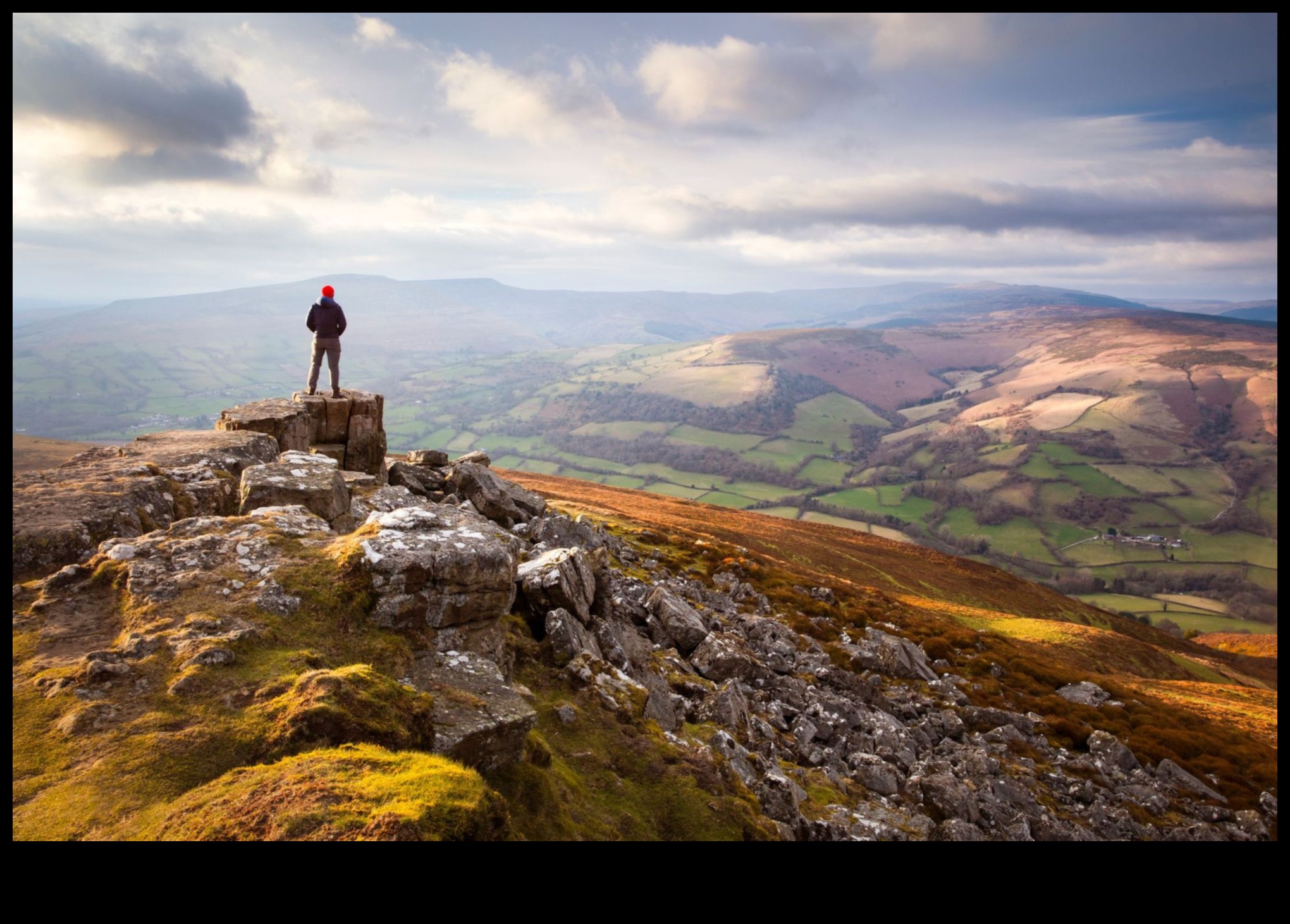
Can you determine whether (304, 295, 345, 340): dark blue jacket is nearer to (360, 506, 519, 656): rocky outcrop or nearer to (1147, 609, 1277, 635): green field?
(360, 506, 519, 656): rocky outcrop

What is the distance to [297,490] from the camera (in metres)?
15.8

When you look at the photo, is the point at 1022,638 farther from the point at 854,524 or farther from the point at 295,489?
the point at 854,524

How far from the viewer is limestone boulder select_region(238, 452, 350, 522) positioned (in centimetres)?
1553

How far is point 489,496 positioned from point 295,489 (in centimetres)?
1234

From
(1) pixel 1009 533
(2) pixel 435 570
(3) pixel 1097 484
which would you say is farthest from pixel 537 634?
(3) pixel 1097 484

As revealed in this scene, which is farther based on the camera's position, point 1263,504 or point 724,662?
point 1263,504

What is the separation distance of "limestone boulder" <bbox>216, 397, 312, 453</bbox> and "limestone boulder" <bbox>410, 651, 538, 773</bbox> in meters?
15.5

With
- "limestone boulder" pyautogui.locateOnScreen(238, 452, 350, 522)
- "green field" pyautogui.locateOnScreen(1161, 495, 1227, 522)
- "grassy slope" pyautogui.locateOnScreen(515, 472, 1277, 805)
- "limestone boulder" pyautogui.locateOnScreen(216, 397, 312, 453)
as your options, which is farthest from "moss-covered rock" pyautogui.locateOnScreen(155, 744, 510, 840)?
"green field" pyautogui.locateOnScreen(1161, 495, 1227, 522)

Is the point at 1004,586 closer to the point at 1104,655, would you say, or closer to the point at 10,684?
the point at 1104,655

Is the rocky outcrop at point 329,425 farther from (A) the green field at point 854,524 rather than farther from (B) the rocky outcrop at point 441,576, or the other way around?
(A) the green field at point 854,524

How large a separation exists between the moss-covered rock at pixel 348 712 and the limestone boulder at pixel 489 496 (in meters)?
17.8
